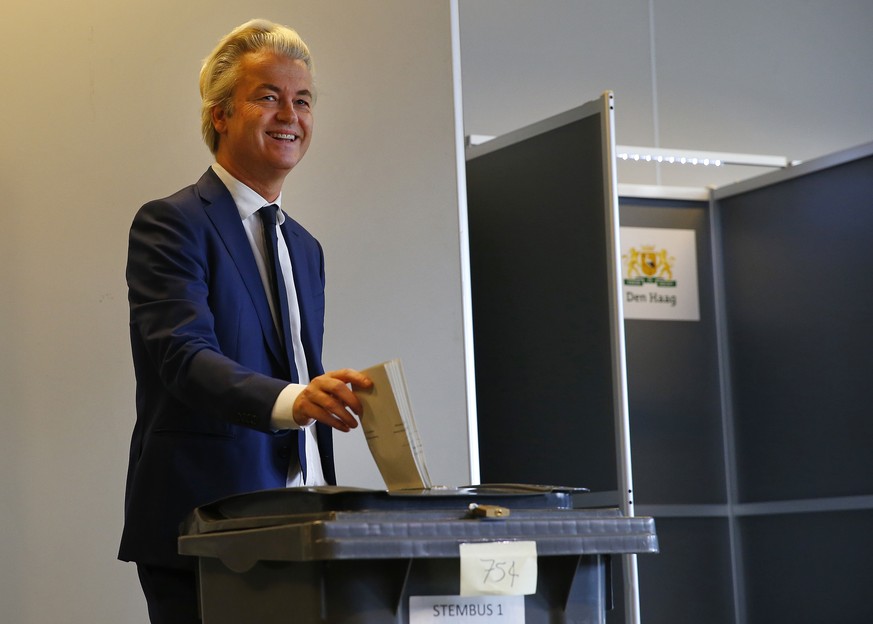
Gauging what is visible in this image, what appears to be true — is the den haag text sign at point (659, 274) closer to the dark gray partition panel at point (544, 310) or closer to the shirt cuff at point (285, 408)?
the dark gray partition panel at point (544, 310)

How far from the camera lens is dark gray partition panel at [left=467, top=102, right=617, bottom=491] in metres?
3.51

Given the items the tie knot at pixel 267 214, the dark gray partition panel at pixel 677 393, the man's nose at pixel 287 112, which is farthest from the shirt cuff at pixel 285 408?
the dark gray partition panel at pixel 677 393

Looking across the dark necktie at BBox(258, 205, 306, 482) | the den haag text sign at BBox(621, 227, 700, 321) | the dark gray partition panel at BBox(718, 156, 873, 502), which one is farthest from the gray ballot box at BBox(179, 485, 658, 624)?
the den haag text sign at BBox(621, 227, 700, 321)

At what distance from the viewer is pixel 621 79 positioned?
528cm

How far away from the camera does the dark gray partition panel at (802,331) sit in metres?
4.18

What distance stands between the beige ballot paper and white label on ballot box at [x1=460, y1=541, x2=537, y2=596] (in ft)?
0.49

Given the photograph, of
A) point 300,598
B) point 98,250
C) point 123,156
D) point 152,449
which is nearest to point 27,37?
point 123,156

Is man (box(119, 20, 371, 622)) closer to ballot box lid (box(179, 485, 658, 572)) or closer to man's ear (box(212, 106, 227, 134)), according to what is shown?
man's ear (box(212, 106, 227, 134))

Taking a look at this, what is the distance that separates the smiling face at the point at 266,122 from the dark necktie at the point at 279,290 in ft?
0.24

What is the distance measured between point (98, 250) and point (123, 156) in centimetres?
23

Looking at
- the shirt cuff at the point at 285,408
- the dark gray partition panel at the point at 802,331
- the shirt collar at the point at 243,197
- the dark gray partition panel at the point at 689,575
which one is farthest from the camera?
the dark gray partition panel at the point at 689,575

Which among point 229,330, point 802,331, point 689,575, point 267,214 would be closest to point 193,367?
point 229,330

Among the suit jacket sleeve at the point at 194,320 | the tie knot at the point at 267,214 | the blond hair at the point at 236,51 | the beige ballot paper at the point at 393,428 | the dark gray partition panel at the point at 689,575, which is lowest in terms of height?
the dark gray partition panel at the point at 689,575

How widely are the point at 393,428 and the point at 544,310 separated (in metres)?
2.24
